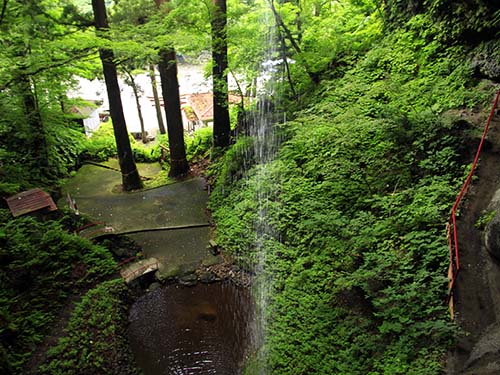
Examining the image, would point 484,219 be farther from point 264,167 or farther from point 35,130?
point 35,130

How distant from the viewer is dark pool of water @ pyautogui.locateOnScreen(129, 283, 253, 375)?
6.86 metres

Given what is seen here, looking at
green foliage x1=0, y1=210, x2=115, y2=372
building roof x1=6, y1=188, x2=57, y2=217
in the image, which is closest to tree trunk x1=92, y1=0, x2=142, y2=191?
building roof x1=6, y1=188, x2=57, y2=217

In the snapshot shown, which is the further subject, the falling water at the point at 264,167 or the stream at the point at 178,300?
the falling water at the point at 264,167

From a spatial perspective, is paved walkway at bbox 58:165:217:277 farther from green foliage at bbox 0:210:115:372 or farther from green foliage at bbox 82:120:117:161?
green foliage at bbox 82:120:117:161

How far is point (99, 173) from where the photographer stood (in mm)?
15242

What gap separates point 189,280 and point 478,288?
21.6ft

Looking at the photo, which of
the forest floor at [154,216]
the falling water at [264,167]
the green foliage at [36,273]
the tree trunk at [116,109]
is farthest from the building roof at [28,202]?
the falling water at [264,167]

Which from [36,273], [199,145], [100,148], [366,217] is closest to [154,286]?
[36,273]

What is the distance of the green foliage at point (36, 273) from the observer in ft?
→ 22.2

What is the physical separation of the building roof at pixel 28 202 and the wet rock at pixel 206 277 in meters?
4.92

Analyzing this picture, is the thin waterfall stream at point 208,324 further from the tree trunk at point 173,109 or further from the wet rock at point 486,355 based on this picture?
the tree trunk at point 173,109

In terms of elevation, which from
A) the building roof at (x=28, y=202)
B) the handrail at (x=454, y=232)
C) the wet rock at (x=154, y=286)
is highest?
the handrail at (x=454, y=232)

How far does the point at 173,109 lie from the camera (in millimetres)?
13664

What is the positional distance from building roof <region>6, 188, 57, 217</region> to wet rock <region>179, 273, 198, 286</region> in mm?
4513
